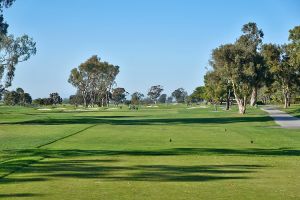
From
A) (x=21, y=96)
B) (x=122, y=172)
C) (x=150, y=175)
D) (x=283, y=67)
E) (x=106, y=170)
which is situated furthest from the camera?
(x=21, y=96)

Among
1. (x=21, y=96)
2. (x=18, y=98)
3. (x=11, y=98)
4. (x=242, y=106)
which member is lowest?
(x=242, y=106)

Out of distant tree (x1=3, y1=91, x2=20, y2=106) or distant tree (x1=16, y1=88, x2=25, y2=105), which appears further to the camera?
distant tree (x1=16, y1=88, x2=25, y2=105)

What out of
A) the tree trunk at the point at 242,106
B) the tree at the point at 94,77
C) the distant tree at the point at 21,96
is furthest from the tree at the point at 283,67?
the distant tree at the point at 21,96

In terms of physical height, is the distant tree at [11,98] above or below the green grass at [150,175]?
above

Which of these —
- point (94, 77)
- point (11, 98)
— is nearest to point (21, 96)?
point (11, 98)

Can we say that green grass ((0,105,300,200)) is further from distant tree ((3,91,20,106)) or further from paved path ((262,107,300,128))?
distant tree ((3,91,20,106))

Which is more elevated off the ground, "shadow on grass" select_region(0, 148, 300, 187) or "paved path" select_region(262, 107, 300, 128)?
"paved path" select_region(262, 107, 300, 128)

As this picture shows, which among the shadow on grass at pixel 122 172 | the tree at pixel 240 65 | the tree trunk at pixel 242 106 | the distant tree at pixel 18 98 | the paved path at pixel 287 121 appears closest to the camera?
the shadow on grass at pixel 122 172

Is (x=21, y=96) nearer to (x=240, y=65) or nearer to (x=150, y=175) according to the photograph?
(x=240, y=65)

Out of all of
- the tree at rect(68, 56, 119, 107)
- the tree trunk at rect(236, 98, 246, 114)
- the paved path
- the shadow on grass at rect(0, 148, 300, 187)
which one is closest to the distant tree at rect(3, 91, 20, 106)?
the tree at rect(68, 56, 119, 107)

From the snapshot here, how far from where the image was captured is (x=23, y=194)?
11.9m

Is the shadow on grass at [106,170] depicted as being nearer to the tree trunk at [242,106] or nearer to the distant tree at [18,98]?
the tree trunk at [242,106]

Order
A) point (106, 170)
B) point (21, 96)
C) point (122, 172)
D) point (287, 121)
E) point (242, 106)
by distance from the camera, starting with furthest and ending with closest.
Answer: point (21, 96) → point (242, 106) → point (287, 121) → point (106, 170) → point (122, 172)

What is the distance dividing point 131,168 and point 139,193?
15.5 feet
